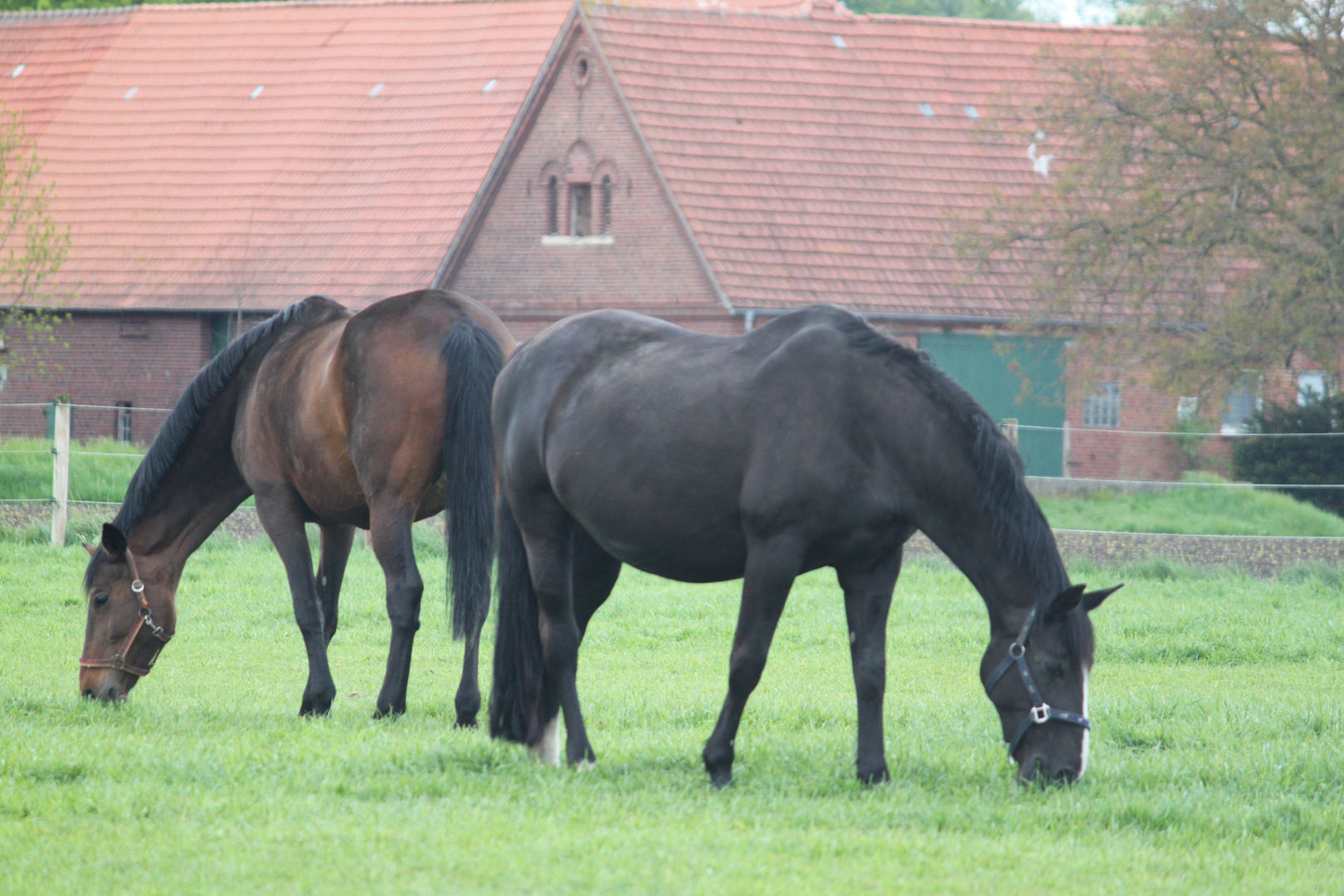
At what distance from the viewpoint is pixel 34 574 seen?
43.6ft

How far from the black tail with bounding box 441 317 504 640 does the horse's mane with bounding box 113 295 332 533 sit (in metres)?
1.19

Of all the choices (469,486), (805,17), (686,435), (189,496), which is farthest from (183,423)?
(805,17)

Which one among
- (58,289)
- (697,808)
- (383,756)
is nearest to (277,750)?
(383,756)

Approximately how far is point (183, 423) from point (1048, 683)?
4784 mm

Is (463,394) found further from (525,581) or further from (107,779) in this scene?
(107,779)

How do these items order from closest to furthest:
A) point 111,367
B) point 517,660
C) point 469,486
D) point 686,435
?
point 686,435
point 517,660
point 469,486
point 111,367

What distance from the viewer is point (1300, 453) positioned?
20766 millimetres

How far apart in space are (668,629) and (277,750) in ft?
17.8

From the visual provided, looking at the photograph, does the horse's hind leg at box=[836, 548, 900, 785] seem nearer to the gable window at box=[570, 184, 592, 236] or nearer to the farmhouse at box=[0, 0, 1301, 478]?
the farmhouse at box=[0, 0, 1301, 478]

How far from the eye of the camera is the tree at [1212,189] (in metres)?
20.8

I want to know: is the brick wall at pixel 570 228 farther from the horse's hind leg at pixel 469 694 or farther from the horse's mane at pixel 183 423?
the horse's hind leg at pixel 469 694

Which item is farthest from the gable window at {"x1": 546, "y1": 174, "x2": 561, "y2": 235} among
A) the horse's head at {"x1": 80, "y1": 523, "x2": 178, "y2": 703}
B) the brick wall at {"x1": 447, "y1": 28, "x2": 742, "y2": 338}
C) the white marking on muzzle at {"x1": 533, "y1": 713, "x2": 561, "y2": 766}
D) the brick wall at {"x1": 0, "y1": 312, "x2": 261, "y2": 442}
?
the white marking on muzzle at {"x1": 533, "y1": 713, "x2": 561, "y2": 766}

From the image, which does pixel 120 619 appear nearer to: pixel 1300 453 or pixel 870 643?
pixel 870 643

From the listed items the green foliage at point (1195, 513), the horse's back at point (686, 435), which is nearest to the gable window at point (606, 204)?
the green foliage at point (1195, 513)
